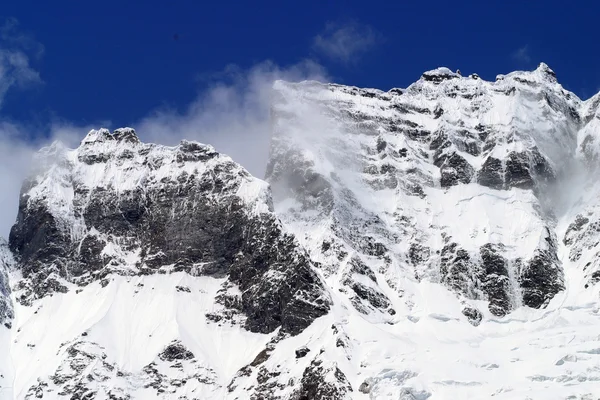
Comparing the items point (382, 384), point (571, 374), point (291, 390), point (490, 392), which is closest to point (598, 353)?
point (571, 374)

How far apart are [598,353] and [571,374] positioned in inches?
448

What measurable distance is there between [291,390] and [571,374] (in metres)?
50.4

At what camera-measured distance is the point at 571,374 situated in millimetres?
186000

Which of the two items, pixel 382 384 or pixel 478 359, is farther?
pixel 478 359

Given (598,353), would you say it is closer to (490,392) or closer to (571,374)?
(571,374)

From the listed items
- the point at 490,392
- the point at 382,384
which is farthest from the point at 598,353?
the point at 382,384

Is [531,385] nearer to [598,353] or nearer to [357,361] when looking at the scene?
[598,353]

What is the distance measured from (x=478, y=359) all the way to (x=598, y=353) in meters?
21.9

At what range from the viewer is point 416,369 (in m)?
193

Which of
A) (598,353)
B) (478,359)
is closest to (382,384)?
(478,359)

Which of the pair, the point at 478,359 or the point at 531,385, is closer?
the point at 531,385

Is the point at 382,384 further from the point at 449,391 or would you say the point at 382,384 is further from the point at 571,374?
the point at 571,374

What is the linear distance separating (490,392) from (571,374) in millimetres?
15192

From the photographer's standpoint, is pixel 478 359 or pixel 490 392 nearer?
pixel 490 392
